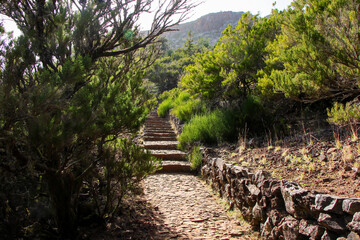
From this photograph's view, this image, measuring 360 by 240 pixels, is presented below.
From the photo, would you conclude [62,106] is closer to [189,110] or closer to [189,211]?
[189,211]

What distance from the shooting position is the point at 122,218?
2979 millimetres

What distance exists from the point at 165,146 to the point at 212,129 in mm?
1599

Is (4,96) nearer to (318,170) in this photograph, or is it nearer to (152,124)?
(318,170)

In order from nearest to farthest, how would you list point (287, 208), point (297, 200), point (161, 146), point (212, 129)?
point (297, 200)
point (287, 208)
point (212, 129)
point (161, 146)

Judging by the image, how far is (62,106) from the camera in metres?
1.72

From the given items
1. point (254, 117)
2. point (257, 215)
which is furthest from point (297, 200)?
point (254, 117)

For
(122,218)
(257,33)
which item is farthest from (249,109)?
(122,218)

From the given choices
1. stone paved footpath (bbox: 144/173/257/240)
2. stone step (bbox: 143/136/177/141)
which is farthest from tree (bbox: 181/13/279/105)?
stone paved footpath (bbox: 144/173/257/240)

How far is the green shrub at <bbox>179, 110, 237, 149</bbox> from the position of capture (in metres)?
5.38

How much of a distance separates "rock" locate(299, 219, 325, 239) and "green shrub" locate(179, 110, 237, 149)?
3293 mm

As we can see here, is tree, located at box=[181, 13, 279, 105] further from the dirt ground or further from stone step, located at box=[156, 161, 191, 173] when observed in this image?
the dirt ground

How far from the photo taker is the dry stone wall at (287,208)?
179cm

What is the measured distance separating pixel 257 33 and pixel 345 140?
347cm

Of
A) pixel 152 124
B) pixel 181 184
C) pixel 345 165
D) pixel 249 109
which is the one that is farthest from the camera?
pixel 152 124
